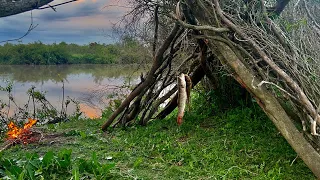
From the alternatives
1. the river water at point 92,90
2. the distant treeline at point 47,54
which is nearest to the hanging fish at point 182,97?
the river water at point 92,90

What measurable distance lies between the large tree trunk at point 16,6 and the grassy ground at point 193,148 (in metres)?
1.83

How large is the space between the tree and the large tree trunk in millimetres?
1976

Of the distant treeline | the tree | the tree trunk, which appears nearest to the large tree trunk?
the tree

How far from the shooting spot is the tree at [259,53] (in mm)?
3740

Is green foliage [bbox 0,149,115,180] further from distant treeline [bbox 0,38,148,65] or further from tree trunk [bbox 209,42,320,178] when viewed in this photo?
distant treeline [bbox 0,38,148,65]

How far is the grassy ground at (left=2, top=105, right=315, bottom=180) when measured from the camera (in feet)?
13.0

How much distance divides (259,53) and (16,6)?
252 cm

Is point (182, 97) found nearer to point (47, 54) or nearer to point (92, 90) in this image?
point (92, 90)

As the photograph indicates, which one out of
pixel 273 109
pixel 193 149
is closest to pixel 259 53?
pixel 273 109

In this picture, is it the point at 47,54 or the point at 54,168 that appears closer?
the point at 54,168

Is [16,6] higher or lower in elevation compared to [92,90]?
higher

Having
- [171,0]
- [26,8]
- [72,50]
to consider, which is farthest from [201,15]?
[72,50]

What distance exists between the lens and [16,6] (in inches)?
114

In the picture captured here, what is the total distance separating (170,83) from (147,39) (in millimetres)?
1381
